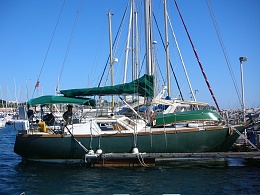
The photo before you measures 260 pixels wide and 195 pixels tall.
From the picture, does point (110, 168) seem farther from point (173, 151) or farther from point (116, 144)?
point (173, 151)

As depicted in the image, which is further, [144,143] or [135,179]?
[144,143]

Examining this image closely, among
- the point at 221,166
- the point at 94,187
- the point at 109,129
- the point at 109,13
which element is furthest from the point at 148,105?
the point at 109,13

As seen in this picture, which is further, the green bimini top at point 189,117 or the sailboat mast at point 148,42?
the sailboat mast at point 148,42

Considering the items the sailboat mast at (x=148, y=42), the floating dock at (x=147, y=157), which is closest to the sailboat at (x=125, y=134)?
the floating dock at (x=147, y=157)

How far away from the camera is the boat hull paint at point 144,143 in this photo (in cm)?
1384

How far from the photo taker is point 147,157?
13375 mm

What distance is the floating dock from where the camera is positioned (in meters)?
12.9

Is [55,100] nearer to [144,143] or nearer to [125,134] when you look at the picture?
[125,134]

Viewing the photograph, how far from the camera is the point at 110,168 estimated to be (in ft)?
45.8

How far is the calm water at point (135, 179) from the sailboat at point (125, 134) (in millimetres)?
811

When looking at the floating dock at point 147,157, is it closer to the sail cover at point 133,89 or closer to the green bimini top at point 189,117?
the green bimini top at point 189,117

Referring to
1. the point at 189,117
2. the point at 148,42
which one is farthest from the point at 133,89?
the point at 189,117

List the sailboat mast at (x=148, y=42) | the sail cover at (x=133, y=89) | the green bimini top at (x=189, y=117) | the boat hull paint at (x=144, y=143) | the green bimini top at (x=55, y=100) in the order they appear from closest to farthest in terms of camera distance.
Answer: the boat hull paint at (x=144, y=143) → the green bimini top at (x=189, y=117) → the green bimini top at (x=55, y=100) → the sail cover at (x=133, y=89) → the sailboat mast at (x=148, y=42)

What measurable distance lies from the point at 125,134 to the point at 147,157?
1.51 m
